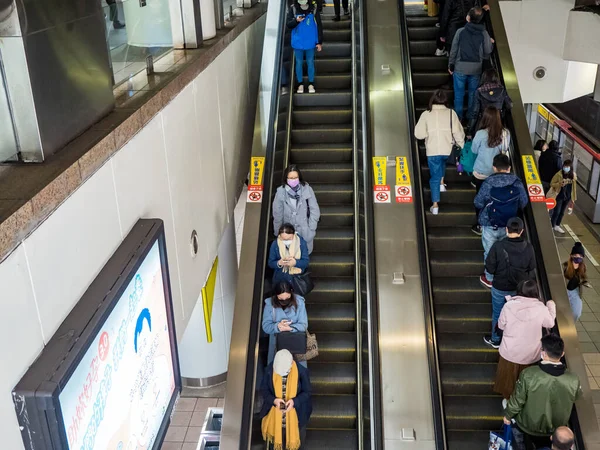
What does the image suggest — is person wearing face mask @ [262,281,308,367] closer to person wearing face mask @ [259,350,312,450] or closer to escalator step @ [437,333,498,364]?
person wearing face mask @ [259,350,312,450]

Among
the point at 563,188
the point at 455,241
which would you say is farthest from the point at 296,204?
the point at 563,188

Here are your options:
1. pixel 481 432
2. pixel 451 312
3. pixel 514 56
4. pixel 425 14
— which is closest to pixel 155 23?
pixel 451 312

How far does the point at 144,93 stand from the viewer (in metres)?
4.29

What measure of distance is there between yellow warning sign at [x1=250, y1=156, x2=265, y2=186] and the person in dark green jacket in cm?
382

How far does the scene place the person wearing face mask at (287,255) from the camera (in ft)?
21.2

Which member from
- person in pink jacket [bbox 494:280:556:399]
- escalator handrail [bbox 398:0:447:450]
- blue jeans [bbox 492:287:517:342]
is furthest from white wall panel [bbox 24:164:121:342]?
blue jeans [bbox 492:287:517:342]

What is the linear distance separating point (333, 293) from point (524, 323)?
2.60 m

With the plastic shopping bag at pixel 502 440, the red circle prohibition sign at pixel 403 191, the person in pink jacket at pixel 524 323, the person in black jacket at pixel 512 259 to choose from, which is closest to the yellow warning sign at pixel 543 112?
the red circle prohibition sign at pixel 403 191

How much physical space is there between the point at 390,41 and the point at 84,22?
22.8ft

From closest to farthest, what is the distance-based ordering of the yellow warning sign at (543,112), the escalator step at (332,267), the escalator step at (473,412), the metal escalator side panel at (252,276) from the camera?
the metal escalator side panel at (252,276)
the escalator step at (473,412)
the escalator step at (332,267)
the yellow warning sign at (543,112)

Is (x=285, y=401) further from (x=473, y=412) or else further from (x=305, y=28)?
(x=305, y=28)

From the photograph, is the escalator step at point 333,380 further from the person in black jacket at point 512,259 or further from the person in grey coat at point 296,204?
the person in black jacket at point 512,259

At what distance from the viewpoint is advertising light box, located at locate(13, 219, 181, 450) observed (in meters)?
2.38

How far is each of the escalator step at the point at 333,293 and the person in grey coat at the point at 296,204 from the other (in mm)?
808
